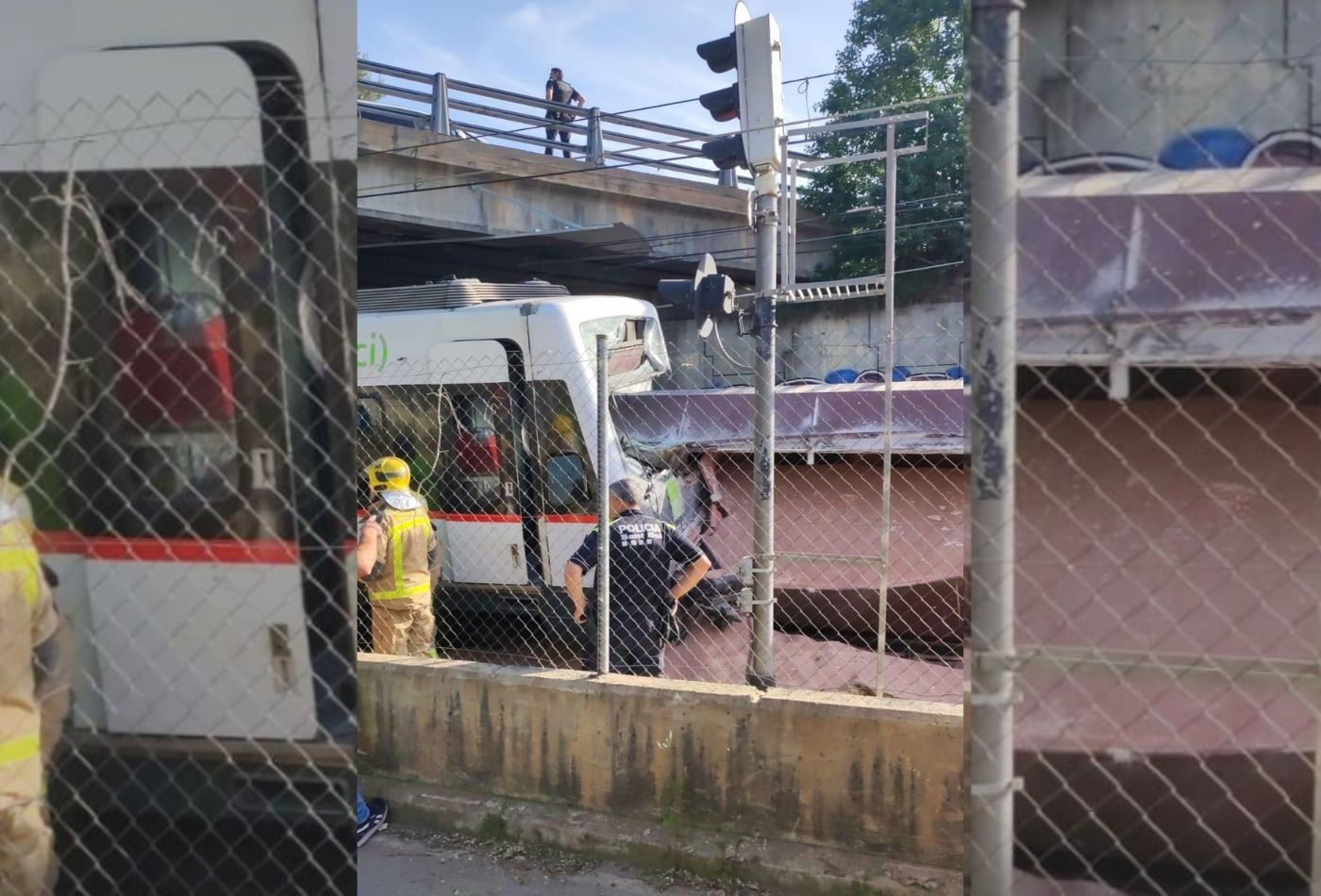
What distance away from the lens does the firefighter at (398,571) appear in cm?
582

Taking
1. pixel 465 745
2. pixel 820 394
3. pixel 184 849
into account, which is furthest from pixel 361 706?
pixel 820 394

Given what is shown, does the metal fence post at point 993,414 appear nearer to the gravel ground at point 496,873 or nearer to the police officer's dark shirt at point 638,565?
the gravel ground at point 496,873

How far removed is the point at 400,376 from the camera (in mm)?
8180

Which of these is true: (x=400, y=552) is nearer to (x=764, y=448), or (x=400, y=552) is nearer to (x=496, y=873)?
(x=496, y=873)

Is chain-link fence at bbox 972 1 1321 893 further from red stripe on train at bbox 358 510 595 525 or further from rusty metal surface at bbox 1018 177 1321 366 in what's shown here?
red stripe on train at bbox 358 510 595 525

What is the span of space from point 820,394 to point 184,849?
589 cm

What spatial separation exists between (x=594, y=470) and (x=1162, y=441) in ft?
18.0

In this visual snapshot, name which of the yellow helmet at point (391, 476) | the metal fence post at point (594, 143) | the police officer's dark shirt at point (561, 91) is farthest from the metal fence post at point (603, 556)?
the police officer's dark shirt at point (561, 91)

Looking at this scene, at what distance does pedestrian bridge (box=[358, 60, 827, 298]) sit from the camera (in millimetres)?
13547

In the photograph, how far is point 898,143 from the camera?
675 inches

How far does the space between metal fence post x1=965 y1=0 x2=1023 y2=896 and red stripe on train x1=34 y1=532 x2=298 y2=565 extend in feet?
6.65

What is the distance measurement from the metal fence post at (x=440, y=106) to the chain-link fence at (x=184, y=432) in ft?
37.4

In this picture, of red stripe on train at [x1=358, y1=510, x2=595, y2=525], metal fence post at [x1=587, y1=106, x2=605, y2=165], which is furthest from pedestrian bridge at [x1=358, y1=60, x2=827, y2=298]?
red stripe on train at [x1=358, y1=510, x2=595, y2=525]

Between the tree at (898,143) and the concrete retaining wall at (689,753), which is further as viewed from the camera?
the tree at (898,143)
